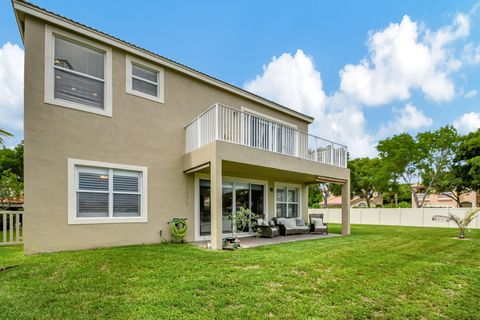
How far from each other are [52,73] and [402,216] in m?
23.2

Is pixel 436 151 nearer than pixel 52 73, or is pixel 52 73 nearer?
pixel 52 73

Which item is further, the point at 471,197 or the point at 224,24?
the point at 471,197

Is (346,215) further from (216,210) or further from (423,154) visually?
(423,154)

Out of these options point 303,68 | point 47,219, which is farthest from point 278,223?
point 303,68

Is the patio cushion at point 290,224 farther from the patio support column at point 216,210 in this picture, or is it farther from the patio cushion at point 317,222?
the patio support column at point 216,210

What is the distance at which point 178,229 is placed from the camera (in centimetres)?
886

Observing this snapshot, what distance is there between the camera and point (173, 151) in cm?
933

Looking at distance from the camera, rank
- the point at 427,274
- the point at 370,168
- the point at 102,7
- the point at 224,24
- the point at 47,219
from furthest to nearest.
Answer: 1. the point at 370,168
2. the point at 224,24
3. the point at 102,7
4. the point at 47,219
5. the point at 427,274

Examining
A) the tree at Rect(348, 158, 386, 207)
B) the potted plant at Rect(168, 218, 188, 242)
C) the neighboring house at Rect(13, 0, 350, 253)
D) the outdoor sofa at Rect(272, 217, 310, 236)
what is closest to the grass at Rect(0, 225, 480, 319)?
the neighboring house at Rect(13, 0, 350, 253)

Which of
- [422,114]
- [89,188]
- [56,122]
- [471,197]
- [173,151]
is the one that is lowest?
[471,197]

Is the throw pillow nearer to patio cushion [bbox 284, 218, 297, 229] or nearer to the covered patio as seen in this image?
the covered patio

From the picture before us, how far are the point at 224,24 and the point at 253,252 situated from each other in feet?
37.9

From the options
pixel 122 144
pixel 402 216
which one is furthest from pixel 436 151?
pixel 122 144

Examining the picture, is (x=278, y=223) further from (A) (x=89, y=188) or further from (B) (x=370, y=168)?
(B) (x=370, y=168)
